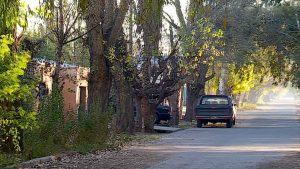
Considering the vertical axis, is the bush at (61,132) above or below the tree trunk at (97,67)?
→ below

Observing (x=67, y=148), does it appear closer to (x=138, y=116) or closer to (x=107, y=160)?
(x=107, y=160)

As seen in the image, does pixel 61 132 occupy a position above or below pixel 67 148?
above

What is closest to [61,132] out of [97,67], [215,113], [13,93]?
[13,93]

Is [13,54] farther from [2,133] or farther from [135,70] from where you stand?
→ [135,70]

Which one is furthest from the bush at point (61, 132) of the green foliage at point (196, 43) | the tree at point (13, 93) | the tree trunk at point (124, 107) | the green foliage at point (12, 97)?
the green foliage at point (196, 43)

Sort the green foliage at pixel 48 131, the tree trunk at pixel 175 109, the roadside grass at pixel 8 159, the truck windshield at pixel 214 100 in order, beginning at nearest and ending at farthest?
the roadside grass at pixel 8 159 < the green foliage at pixel 48 131 < the tree trunk at pixel 175 109 < the truck windshield at pixel 214 100

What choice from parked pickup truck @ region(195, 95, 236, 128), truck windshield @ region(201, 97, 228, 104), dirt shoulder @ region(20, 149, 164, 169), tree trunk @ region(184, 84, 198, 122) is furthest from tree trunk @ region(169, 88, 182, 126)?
dirt shoulder @ region(20, 149, 164, 169)

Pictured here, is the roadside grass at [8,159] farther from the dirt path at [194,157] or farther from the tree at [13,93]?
the dirt path at [194,157]

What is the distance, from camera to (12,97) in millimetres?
12758

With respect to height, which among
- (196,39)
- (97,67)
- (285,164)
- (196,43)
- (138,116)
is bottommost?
(285,164)

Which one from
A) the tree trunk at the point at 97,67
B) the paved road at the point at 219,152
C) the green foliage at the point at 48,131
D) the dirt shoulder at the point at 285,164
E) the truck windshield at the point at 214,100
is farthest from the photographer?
the truck windshield at the point at 214,100

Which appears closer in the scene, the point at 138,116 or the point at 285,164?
the point at 285,164

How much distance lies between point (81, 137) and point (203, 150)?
3.77 metres

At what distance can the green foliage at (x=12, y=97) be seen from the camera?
12.3 meters
